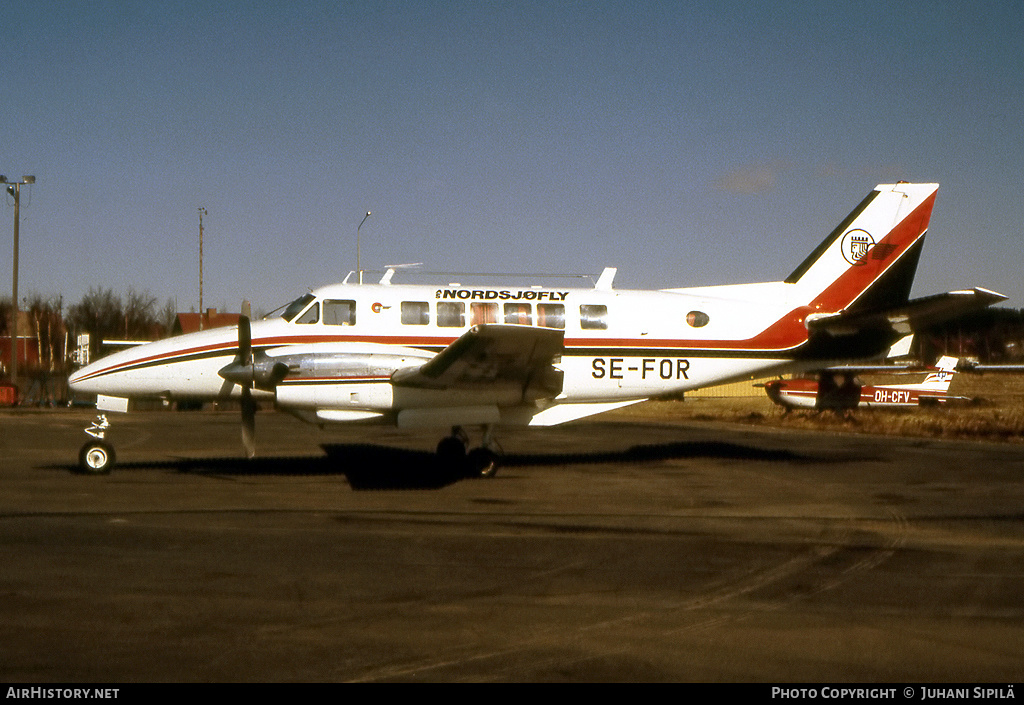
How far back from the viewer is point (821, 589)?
6719 millimetres

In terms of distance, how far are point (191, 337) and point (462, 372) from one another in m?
4.52

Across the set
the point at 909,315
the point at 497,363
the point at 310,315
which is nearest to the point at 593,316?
the point at 497,363

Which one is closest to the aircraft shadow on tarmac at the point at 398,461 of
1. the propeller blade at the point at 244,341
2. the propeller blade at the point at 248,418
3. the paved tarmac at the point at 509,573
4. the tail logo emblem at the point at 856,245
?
the paved tarmac at the point at 509,573

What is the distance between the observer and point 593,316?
14703mm

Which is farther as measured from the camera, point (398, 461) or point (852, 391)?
point (852, 391)

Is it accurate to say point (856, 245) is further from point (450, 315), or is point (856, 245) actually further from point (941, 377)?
point (941, 377)

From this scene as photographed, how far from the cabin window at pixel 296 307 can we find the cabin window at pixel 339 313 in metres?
0.31

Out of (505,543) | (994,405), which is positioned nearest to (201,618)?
(505,543)

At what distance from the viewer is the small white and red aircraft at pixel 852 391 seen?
25502 mm

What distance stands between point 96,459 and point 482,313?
641 cm

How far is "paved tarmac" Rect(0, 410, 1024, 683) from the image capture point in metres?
4.95

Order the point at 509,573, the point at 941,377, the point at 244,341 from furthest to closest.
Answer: the point at 941,377 < the point at 244,341 < the point at 509,573

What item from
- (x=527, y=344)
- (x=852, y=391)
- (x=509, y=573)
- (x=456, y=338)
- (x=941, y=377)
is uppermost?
(x=456, y=338)

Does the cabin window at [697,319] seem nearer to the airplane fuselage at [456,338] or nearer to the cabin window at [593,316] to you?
the airplane fuselage at [456,338]
